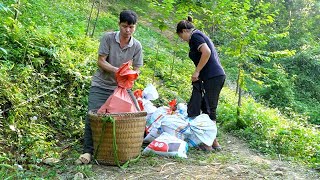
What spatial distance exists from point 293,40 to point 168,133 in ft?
64.2

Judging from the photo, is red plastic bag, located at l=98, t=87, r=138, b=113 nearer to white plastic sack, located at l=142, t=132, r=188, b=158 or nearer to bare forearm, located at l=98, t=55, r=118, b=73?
bare forearm, located at l=98, t=55, r=118, b=73

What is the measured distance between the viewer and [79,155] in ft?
14.3

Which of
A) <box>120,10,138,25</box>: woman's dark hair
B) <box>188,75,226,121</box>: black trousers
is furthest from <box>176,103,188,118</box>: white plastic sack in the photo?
<box>120,10,138,25</box>: woman's dark hair

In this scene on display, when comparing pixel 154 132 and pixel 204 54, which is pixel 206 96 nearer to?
pixel 204 54

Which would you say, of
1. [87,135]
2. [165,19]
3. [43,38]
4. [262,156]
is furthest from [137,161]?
[165,19]

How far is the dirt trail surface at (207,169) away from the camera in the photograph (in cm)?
391

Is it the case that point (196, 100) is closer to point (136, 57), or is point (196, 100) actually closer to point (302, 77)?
point (136, 57)

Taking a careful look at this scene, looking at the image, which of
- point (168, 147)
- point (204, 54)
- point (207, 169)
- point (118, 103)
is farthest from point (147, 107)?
point (207, 169)

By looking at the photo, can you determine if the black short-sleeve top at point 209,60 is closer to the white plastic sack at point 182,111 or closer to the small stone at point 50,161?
the white plastic sack at point 182,111

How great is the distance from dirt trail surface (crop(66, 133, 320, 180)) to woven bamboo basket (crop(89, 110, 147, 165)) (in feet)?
0.36

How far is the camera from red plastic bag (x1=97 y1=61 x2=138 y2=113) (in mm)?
4156

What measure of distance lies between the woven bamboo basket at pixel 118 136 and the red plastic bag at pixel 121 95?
123 mm

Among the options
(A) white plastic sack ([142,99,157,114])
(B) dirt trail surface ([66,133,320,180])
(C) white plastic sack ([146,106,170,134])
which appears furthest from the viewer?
(A) white plastic sack ([142,99,157,114])

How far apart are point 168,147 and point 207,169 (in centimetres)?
55
